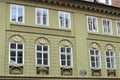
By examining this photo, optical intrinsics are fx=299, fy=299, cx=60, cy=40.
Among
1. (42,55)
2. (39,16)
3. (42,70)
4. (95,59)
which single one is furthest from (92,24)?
(42,70)

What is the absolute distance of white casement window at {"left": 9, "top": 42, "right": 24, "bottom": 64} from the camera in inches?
896

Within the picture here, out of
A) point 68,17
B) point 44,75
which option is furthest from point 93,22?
point 44,75

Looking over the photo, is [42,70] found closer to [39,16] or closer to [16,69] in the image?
[16,69]

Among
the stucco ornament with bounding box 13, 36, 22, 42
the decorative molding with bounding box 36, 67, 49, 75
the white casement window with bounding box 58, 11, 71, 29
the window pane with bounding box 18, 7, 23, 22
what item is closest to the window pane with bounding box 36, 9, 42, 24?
the window pane with bounding box 18, 7, 23, 22

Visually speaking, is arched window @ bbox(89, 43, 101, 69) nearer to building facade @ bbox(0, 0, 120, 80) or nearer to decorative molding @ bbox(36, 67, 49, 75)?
building facade @ bbox(0, 0, 120, 80)

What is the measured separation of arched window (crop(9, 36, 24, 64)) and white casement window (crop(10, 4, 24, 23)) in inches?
59.0

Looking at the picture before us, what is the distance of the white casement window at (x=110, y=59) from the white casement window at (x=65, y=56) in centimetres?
403

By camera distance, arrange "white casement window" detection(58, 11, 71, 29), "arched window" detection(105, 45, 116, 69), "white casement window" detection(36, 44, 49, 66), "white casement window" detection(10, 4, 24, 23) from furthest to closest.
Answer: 1. "arched window" detection(105, 45, 116, 69)
2. "white casement window" detection(58, 11, 71, 29)
3. "white casement window" detection(36, 44, 49, 66)
4. "white casement window" detection(10, 4, 24, 23)

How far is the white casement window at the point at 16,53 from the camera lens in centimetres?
2275

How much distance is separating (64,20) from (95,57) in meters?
4.36

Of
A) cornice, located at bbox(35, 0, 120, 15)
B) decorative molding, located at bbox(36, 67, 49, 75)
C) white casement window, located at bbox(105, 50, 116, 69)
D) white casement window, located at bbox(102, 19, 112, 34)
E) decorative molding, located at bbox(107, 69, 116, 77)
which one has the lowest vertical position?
decorative molding, located at bbox(107, 69, 116, 77)

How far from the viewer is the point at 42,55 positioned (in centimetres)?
2408

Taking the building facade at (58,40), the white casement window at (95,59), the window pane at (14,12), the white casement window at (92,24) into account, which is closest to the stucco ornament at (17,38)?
the building facade at (58,40)

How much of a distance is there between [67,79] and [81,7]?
673cm
